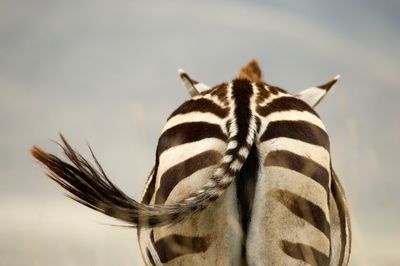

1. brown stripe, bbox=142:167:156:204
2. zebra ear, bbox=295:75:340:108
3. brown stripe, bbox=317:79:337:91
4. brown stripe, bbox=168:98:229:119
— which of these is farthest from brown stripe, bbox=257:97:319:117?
brown stripe, bbox=317:79:337:91

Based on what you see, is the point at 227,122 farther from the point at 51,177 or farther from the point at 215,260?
the point at 51,177

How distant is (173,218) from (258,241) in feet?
1.98

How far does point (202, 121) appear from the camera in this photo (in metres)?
4.93

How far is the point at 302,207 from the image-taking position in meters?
4.60

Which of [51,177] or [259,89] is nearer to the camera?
[51,177]

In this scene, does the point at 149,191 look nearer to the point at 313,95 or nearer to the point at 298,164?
the point at 298,164

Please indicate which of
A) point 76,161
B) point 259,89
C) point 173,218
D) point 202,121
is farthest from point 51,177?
point 259,89

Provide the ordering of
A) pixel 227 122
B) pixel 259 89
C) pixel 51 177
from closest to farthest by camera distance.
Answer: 1. pixel 51 177
2. pixel 227 122
3. pixel 259 89

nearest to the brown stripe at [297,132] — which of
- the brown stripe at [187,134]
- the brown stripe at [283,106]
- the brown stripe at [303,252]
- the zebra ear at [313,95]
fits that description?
the brown stripe at [283,106]

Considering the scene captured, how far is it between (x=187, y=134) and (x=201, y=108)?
0.95 feet

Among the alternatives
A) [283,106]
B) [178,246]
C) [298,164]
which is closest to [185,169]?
[178,246]

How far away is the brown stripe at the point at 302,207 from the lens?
455cm

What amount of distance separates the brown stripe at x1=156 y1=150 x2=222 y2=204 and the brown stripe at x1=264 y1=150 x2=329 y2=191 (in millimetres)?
380

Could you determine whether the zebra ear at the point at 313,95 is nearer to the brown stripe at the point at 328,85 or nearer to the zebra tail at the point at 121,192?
the brown stripe at the point at 328,85
